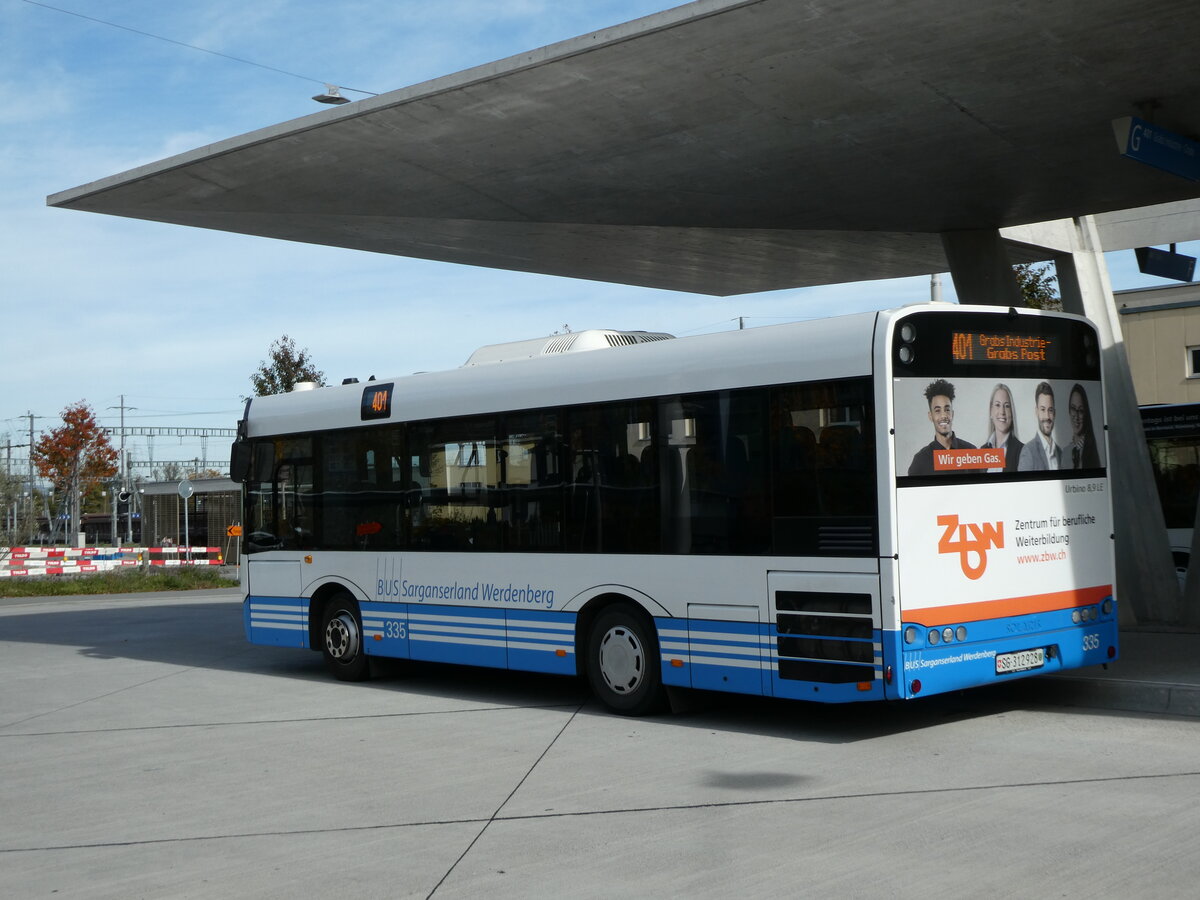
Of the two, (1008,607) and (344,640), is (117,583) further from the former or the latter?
(1008,607)

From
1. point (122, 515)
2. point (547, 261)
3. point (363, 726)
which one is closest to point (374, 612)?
point (363, 726)

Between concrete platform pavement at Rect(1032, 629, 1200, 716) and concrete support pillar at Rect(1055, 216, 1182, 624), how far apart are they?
339 cm

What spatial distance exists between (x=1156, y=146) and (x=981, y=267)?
457 centimetres

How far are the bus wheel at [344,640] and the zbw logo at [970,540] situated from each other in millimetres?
6506

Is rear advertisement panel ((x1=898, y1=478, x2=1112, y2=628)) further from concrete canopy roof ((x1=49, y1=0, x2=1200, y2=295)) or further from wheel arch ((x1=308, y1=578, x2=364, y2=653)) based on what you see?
wheel arch ((x1=308, y1=578, x2=364, y2=653))

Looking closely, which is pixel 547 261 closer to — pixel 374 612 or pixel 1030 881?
pixel 374 612

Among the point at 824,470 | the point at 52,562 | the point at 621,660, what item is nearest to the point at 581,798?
the point at 824,470

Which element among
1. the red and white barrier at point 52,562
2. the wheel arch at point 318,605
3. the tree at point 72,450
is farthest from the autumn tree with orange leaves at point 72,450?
the wheel arch at point 318,605

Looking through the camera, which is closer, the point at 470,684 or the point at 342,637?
the point at 470,684

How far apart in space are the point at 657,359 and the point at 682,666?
2370mm

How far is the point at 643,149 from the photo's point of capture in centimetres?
1291

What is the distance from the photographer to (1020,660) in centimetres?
929

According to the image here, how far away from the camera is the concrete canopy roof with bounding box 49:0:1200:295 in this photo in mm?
10000

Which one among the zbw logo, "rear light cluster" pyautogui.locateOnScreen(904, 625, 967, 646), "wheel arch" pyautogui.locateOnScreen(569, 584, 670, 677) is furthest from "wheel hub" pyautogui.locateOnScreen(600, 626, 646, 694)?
the zbw logo
